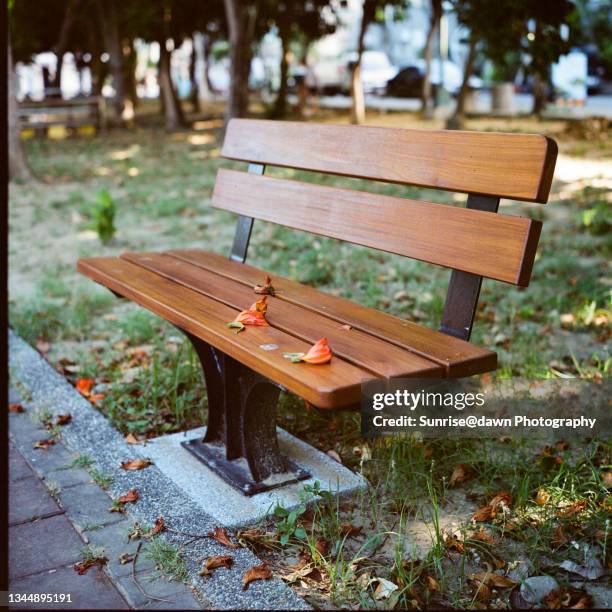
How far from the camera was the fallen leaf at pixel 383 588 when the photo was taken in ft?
7.66

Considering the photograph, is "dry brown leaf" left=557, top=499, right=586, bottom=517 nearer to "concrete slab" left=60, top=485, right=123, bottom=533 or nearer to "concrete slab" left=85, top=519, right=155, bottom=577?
"concrete slab" left=85, top=519, right=155, bottom=577

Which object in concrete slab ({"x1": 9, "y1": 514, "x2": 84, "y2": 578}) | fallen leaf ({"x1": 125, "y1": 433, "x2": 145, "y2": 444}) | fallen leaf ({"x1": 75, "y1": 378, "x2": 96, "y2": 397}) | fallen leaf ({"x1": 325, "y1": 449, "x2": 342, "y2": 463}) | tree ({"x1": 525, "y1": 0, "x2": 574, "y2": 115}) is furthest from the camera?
tree ({"x1": 525, "y1": 0, "x2": 574, "y2": 115})

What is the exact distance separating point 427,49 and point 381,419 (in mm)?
20806

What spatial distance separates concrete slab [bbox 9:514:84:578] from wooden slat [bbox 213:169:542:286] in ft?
4.62

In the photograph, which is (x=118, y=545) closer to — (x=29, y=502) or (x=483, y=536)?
(x=29, y=502)

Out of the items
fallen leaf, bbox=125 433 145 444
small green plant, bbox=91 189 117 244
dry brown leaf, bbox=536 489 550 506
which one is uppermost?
small green plant, bbox=91 189 117 244

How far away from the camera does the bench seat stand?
86.8 inches

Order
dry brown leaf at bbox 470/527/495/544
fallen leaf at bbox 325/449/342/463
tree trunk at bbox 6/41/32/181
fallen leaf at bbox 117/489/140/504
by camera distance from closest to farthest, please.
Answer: dry brown leaf at bbox 470/527/495/544, fallen leaf at bbox 117/489/140/504, fallen leaf at bbox 325/449/342/463, tree trunk at bbox 6/41/32/181

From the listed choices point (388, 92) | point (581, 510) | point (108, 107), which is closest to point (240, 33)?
point (108, 107)

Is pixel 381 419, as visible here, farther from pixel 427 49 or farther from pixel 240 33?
pixel 427 49

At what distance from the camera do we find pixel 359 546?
8.64 feet

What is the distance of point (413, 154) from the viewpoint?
9.75 ft

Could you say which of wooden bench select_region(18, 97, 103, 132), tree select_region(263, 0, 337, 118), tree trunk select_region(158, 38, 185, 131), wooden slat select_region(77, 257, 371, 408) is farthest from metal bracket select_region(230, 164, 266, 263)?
tree select_region(263, 0, 337, 118)

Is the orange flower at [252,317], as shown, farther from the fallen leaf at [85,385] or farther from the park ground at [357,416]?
the fallen leaf at [85,385]
